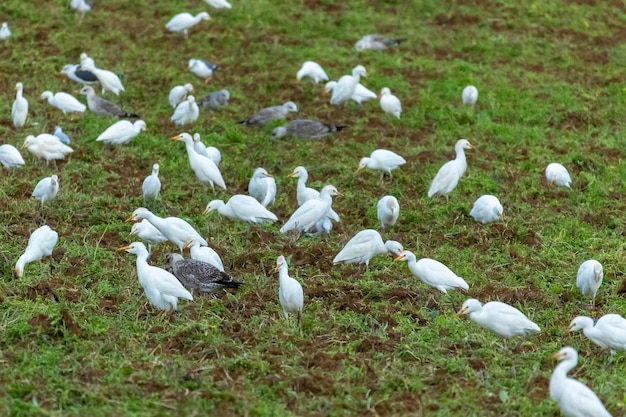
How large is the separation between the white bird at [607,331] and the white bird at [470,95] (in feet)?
24.4

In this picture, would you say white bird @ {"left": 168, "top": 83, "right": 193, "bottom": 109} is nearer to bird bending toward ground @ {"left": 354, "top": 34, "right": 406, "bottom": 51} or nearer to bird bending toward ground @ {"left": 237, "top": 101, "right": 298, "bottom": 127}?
bird bending toward ground @ {"left": 237, "top": 101, "right": 298, "bottom": 127}

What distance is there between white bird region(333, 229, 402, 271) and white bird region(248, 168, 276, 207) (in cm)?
200

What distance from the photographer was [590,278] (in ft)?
30.1

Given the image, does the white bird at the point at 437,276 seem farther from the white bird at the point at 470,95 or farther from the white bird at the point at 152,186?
the white bird at the point at 470,95

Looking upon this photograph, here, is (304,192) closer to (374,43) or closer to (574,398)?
(574,398)

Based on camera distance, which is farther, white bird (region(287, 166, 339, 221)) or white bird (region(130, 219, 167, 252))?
white bird (region(287, 166, 339, 221))

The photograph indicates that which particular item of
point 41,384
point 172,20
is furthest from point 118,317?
point 172,20

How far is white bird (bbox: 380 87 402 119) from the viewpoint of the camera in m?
14.5

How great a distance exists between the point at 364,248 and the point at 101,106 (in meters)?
6.36

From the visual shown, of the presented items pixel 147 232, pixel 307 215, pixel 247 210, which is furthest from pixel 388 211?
pixel 147 232

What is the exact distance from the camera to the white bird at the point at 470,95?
49.0 feet

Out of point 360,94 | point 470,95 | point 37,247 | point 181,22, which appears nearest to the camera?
point 37,247

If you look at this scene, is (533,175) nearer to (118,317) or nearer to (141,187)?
(141,187)

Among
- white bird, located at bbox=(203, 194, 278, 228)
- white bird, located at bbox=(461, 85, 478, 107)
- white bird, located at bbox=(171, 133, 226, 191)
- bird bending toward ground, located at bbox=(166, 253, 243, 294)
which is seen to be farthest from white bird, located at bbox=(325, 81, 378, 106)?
bird bending toward ground, located at bbox=(166, 253, 243, 294)
